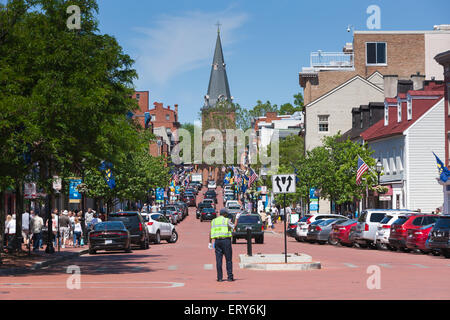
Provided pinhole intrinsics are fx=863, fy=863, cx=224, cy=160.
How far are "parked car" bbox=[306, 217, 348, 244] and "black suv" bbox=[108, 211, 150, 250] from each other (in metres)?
Result: 10.2

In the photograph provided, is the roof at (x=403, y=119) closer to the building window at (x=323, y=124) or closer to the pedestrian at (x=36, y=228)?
the building window at (x=323, y=124)

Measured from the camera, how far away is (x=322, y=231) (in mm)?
45188

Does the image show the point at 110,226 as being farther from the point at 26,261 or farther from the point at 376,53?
the point at 376,53

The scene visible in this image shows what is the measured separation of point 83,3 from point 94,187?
31.4 meters

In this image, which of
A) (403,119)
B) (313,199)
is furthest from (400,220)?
(313,199)

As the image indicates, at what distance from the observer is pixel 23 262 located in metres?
27.8

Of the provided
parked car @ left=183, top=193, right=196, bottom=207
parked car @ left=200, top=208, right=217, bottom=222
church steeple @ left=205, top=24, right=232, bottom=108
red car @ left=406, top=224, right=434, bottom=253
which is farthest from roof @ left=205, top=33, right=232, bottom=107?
red car @ left=406, top=224, right=434, bottom=253

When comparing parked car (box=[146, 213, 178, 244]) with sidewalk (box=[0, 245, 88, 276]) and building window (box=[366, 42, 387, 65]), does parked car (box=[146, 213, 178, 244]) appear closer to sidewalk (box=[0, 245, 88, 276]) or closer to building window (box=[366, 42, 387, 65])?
sidewalk (box=[0, 245, 88, 276])

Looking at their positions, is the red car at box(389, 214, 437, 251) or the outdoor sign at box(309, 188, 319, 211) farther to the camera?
the outdoor sign at box(309, 188, 319, 211)

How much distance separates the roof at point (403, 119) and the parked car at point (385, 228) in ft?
63.7

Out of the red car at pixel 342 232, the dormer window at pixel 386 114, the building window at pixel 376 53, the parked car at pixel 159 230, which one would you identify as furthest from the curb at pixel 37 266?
the building window at pixel 376 53

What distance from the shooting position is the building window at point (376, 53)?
272 ft

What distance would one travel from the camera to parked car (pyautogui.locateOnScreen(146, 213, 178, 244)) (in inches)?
1791
